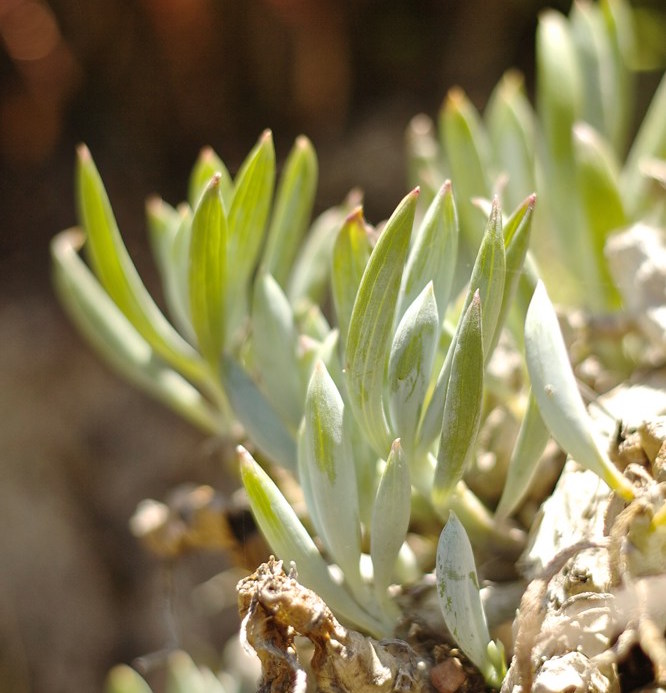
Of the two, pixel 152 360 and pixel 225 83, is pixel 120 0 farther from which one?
pixel 152 360

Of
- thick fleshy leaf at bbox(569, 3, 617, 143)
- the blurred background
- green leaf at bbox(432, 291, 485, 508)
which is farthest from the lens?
the blurred background

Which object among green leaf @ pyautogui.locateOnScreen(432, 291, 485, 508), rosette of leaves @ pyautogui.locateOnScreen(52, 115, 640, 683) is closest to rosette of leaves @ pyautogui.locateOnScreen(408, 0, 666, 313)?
rosette of leaves @ pyautogui.locateOnScreen(52, 115, 640, 683)

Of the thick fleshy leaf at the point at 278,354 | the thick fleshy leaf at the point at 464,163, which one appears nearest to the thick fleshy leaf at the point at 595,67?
the thick fleshy leaf at the point at 464,163

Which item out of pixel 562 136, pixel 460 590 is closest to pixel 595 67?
pixel 562 136

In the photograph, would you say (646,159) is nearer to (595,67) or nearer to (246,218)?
(595,67)

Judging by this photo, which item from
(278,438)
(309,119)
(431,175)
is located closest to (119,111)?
(309,119)

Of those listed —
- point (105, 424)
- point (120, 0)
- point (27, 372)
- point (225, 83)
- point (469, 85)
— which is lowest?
point (105, 424)

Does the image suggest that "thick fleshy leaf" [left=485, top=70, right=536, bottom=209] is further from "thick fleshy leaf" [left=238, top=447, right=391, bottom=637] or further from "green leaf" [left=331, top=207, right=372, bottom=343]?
"thick fleshy leaf" [left=238, top=447, right=391, bottom=637]
